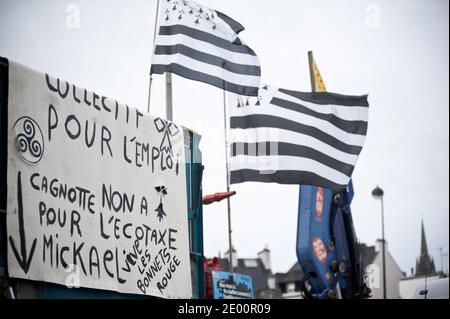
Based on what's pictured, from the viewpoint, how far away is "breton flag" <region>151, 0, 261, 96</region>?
11289mm

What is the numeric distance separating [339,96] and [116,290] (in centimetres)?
720

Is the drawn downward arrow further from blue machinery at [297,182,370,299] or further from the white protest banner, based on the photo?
blue machinery at [297,182,370,299]

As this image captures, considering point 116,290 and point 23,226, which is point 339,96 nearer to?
point 116,290

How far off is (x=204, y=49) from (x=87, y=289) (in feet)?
19.0

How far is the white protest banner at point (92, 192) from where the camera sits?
6.29m

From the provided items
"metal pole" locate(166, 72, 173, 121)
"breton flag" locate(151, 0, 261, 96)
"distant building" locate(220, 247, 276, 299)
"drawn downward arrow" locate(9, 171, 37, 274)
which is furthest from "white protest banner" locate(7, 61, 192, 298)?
"distant building" locate(220, 247, 276, 299)

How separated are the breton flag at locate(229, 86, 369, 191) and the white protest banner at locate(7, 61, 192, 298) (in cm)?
362

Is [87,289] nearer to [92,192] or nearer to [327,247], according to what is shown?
[92,192]

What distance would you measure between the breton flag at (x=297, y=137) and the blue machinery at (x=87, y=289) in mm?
2876

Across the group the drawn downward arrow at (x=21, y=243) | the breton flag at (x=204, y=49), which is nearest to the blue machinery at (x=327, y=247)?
the breton flag at (x=204, y=49)

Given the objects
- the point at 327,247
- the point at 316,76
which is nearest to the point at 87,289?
the point at 327,247

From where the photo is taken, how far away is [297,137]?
41.3ft
